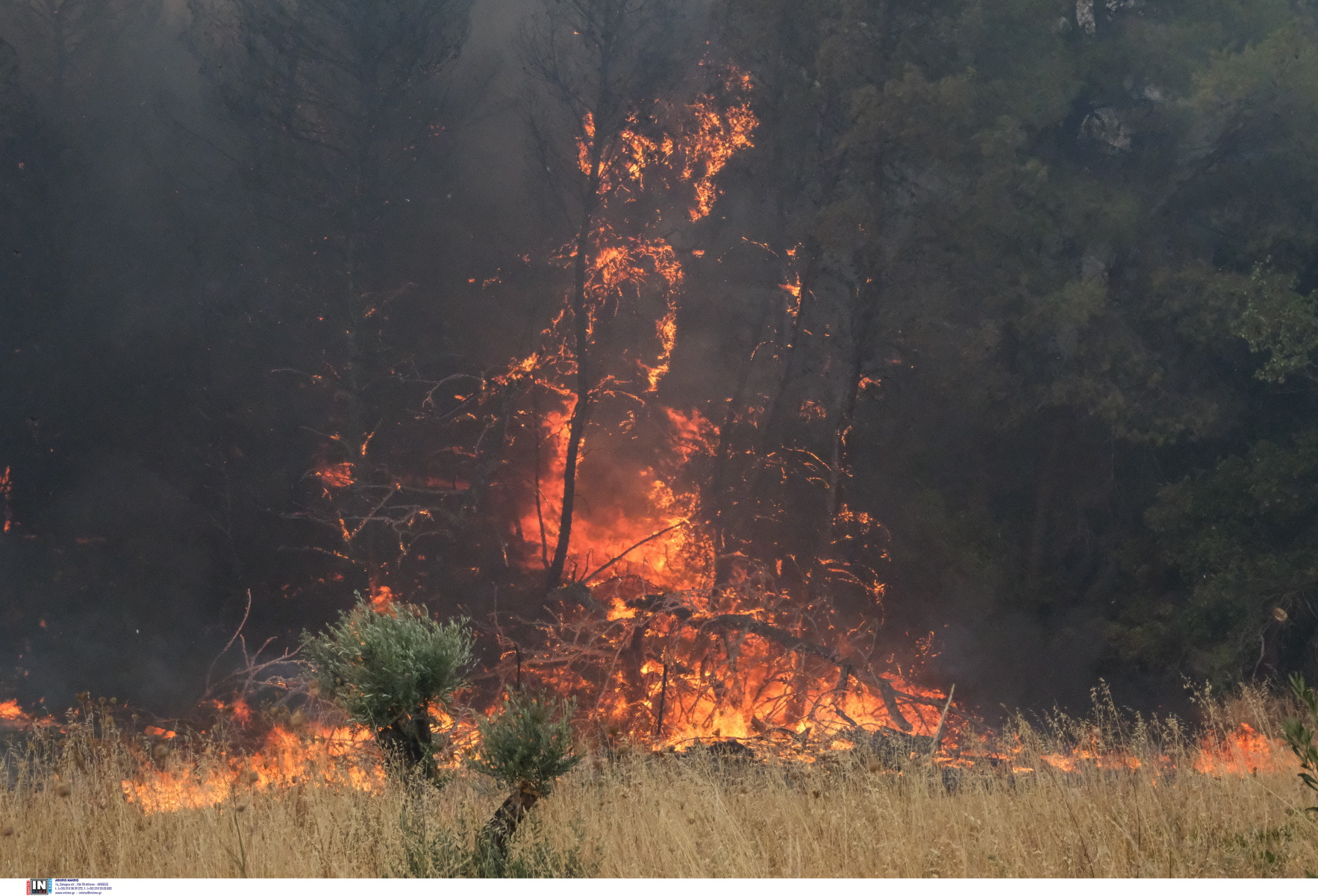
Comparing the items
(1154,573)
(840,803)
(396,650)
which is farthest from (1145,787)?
(1154,573)

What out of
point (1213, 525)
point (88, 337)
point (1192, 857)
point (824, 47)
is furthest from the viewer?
point (88, 337)

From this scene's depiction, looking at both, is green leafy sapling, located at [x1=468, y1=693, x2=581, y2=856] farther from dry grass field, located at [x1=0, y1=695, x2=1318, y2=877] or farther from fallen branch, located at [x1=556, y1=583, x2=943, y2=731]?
fallen branch, located at [x1=556, y1=583, x2=943, y2=731]

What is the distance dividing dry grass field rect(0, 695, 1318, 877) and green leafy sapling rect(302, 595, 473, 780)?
9.4 inches

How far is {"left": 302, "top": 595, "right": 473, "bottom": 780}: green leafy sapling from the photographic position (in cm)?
482

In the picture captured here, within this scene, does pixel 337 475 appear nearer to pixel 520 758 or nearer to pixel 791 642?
pixel 791 642

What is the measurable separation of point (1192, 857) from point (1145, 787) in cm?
105

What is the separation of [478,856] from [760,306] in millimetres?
11449

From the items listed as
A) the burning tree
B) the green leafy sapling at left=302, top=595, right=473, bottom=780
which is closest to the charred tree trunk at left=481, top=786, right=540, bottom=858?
the green leafy sapling at left=302, top=595, right=473, bottom=780

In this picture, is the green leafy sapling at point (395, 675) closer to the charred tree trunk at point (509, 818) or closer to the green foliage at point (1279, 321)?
the charred tree trunk at point (509, 818)

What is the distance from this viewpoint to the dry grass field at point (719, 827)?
184 inches

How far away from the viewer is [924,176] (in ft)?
49.0

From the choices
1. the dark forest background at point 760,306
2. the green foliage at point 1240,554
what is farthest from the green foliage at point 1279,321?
the green foliage at point 1240,554

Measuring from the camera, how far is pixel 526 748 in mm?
4402

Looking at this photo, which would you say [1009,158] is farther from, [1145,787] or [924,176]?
[1145,787]
